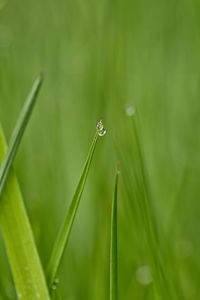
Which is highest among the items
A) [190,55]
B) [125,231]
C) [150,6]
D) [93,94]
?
[150,6]

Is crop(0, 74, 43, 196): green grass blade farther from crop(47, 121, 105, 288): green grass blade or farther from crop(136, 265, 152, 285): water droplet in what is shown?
crop(136, 265, 152, 285): water droplet

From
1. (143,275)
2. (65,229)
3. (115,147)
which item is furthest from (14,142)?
(143,275)

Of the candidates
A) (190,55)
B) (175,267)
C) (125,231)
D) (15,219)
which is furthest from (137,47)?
(15,219)

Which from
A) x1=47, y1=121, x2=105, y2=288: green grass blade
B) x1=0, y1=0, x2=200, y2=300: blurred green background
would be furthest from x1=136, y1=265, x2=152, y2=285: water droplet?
x1=47, y1=121, x2=105, y2=288: green grass blade

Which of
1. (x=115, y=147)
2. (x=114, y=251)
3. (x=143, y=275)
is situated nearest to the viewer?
(x=114, y=251)

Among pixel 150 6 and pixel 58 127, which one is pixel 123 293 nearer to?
pixel 58 127

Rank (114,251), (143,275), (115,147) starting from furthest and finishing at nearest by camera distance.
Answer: (143,275) → (115,147) → (114,251)

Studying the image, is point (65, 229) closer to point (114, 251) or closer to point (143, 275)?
point (114, 251)
